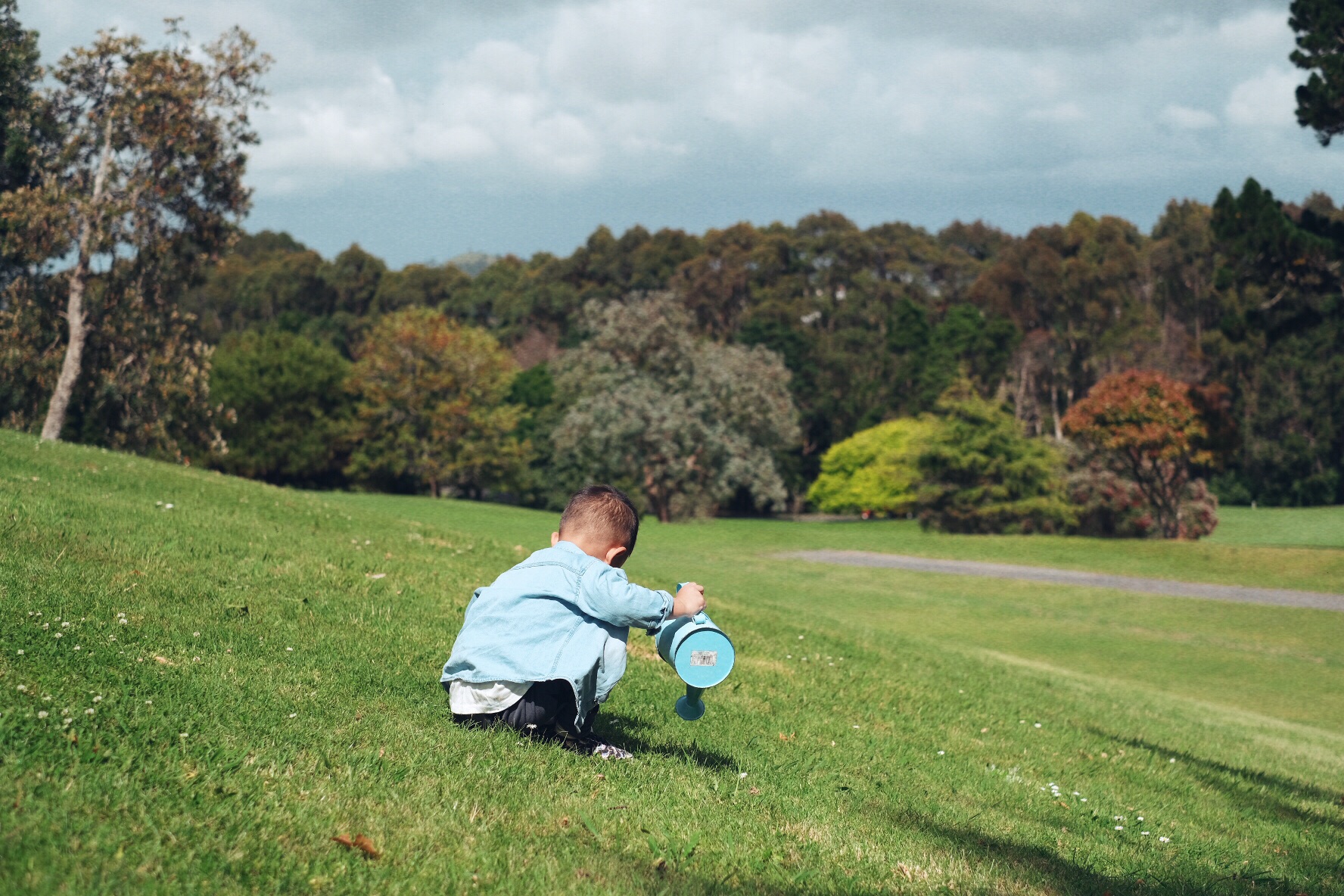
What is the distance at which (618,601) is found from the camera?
4805mm

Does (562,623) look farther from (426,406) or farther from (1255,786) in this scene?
(426,406)

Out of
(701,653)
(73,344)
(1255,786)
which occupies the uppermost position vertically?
(73,344)

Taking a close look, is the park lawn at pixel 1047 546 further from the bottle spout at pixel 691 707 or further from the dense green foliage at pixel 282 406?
the bottle spout at pixel 691 707

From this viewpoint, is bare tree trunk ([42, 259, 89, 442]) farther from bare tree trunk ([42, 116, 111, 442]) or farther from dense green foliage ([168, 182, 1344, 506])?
dense green foliage ([168, 182, 1344, 506])

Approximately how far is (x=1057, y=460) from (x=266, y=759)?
44051 millimetres

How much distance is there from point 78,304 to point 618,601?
1158 inches

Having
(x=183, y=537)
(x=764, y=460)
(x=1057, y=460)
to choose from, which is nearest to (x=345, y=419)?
(x=764, y=460)

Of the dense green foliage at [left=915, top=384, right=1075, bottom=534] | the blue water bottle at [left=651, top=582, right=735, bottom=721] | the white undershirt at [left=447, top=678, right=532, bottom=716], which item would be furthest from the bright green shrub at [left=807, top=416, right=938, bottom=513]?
the blue water bottle at [left=651, top=582, right=735, bottom=721]

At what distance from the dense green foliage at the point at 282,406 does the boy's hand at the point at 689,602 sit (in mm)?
49291

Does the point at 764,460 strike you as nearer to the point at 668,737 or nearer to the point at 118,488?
the point at 118,488

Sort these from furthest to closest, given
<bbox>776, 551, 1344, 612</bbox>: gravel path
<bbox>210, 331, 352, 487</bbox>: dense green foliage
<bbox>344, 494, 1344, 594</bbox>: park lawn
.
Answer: <bbox>210, 331, 352, 487</bbox>: dense green foliage, <bbox>344, 494, 1344, 594</bbox>: park lawn, <bbox>776, 551, 1344, 612</bbox>: gravel path

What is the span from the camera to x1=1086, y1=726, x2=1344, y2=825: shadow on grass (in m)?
7.86

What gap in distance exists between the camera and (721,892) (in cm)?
371

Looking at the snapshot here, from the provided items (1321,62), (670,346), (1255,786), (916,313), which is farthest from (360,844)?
(916,313)
